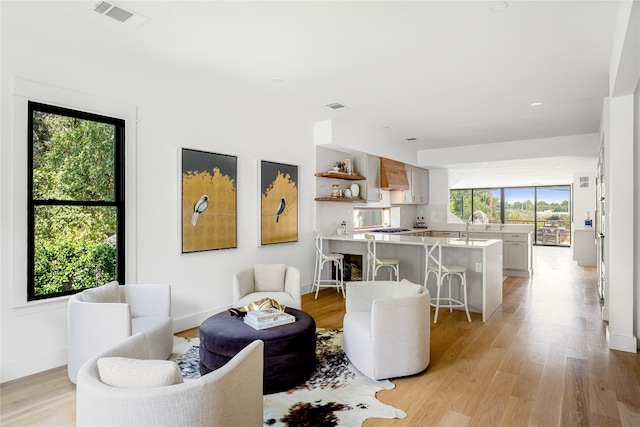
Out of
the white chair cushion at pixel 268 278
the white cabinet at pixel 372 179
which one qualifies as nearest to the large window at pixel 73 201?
the white chair cushion at pixel 268 278

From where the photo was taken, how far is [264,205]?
5.05m


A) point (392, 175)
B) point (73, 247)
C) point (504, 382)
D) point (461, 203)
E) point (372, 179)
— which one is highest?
point (392, 175)

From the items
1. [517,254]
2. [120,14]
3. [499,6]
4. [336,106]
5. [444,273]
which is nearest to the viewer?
[499,6]

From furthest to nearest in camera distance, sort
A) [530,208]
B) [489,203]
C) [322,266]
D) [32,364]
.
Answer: [489,203]
[530,208]
[322,266]
[32,364]

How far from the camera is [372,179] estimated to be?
6.91 meters

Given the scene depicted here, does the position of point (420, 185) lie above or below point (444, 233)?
above

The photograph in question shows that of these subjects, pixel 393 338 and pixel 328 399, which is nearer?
pixel 328 399

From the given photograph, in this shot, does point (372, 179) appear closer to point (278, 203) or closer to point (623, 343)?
point (278, 203)

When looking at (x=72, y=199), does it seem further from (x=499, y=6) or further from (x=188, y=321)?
(x=499, y=6)

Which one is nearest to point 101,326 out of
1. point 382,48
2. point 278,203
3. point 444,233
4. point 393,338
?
point 393,338

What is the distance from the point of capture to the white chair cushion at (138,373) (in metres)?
1.46

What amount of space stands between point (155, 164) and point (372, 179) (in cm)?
407

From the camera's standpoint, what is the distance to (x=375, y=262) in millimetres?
5207

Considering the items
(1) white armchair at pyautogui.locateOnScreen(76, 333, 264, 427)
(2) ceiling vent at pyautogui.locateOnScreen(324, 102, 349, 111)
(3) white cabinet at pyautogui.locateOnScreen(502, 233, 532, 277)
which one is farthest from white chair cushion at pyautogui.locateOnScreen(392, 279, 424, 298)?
(3) white cabinet at pyautogui.locateOnScreen(502, 233, 532, 277)
